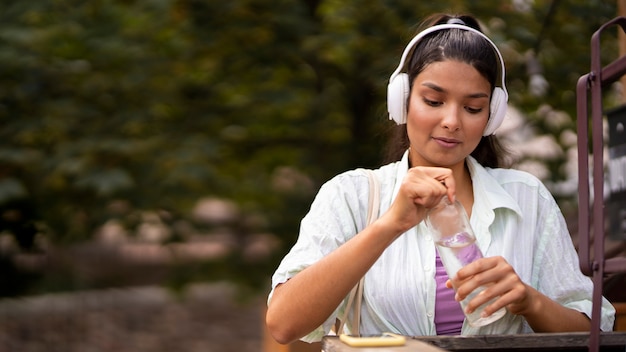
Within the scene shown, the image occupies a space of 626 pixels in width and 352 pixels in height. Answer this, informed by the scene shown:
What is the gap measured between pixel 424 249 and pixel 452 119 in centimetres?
29

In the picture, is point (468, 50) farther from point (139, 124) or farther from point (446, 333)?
point (139, 124)

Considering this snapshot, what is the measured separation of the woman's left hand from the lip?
0.94 ft

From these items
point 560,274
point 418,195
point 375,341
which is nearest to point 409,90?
point 418,195

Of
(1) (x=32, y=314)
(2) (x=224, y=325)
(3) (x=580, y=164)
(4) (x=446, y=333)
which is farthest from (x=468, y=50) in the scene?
(2) (x=224, y=325)

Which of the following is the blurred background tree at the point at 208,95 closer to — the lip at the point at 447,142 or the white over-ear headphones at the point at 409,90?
the white over-ear headphones at the point at 409,90

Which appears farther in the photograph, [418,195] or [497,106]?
[497,106]

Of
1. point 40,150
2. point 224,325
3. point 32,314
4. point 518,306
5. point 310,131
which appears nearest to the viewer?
point 518,306

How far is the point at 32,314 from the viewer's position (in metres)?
10.8

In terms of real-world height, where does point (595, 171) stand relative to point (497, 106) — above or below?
below

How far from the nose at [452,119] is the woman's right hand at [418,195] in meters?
0.20

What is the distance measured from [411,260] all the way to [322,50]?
2.83m

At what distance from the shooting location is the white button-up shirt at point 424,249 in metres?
2.23

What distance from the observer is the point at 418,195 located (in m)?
2.01

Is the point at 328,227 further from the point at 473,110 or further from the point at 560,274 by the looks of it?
the point at 560,274
